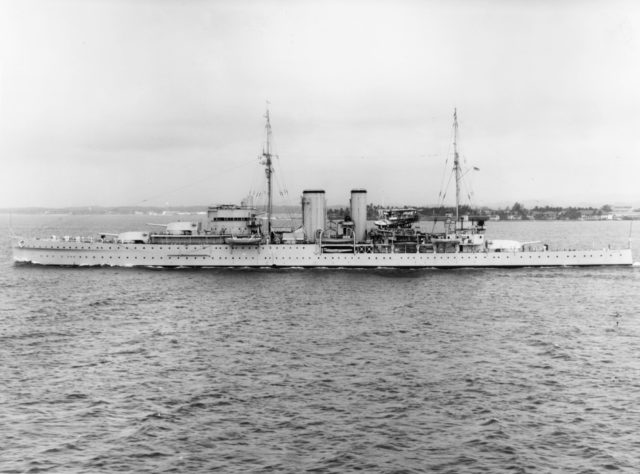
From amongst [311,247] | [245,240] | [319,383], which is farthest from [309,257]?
[319,383]

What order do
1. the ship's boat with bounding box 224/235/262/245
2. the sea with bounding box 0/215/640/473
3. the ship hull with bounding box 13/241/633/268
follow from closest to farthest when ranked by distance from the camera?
1. the sea with bounding box 0/215/640/473
2. the ship's boat with bounding box 224/235/262/245
3. the ship hull with bounding box 13/241/633/268

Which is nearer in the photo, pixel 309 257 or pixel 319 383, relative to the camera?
pixel 319 383

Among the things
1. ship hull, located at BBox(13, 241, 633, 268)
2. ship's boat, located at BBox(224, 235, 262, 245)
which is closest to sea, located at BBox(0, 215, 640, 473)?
ship's boat, located at BBox(224, 235, 262, 245)

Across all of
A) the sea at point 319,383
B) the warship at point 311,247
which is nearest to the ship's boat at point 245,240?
the warship at point 311,247

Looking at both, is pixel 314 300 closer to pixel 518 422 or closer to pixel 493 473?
pixel 518 422

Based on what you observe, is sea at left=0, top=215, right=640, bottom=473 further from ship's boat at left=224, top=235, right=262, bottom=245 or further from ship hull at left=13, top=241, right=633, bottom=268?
ship hull at left=13, top=241, right=633, bottom=268

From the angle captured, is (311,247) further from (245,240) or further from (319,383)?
(319,383)

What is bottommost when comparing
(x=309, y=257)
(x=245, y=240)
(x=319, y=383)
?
(x=319, y=383)
